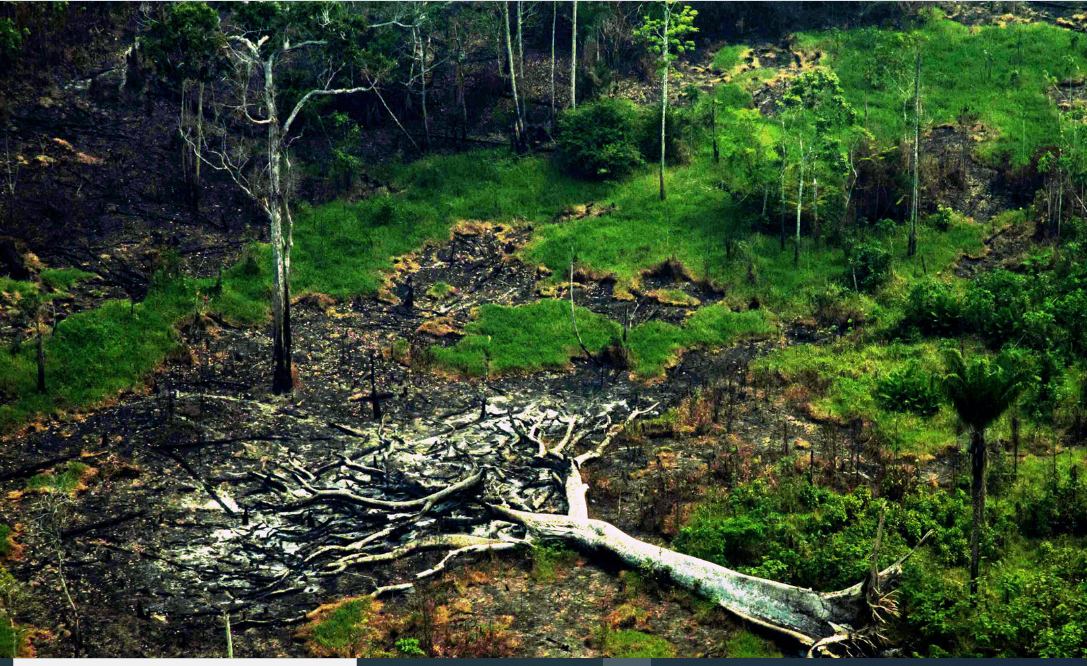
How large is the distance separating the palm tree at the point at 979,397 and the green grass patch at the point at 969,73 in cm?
2685

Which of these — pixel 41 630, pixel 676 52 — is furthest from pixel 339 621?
pixel 676 52

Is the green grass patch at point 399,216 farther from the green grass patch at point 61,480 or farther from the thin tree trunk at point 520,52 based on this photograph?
the green grass patch at point 61,480

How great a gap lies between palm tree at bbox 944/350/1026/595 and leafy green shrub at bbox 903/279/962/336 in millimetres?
15184

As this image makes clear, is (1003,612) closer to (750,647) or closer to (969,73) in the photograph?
(750,647)

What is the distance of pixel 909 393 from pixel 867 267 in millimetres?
8937

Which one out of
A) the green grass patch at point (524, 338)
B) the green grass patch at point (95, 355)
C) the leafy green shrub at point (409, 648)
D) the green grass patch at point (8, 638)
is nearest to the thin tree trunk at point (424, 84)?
the green grass patch at point (524, 338)

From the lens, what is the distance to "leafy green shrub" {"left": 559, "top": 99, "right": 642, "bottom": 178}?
5034cm

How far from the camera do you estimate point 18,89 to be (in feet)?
160

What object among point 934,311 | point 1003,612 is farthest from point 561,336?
point 1003,612

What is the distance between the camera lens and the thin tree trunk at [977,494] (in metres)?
24.5

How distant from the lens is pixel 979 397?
957 inches

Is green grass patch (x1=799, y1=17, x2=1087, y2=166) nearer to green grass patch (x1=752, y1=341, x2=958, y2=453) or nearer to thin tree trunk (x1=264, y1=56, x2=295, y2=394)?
green grass patch (x1=752, y1=341, x2=958, y2=453)

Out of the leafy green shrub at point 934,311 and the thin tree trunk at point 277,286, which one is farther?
the leafy green shrub at point 934,311

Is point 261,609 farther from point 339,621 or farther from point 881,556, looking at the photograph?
point 881,556
